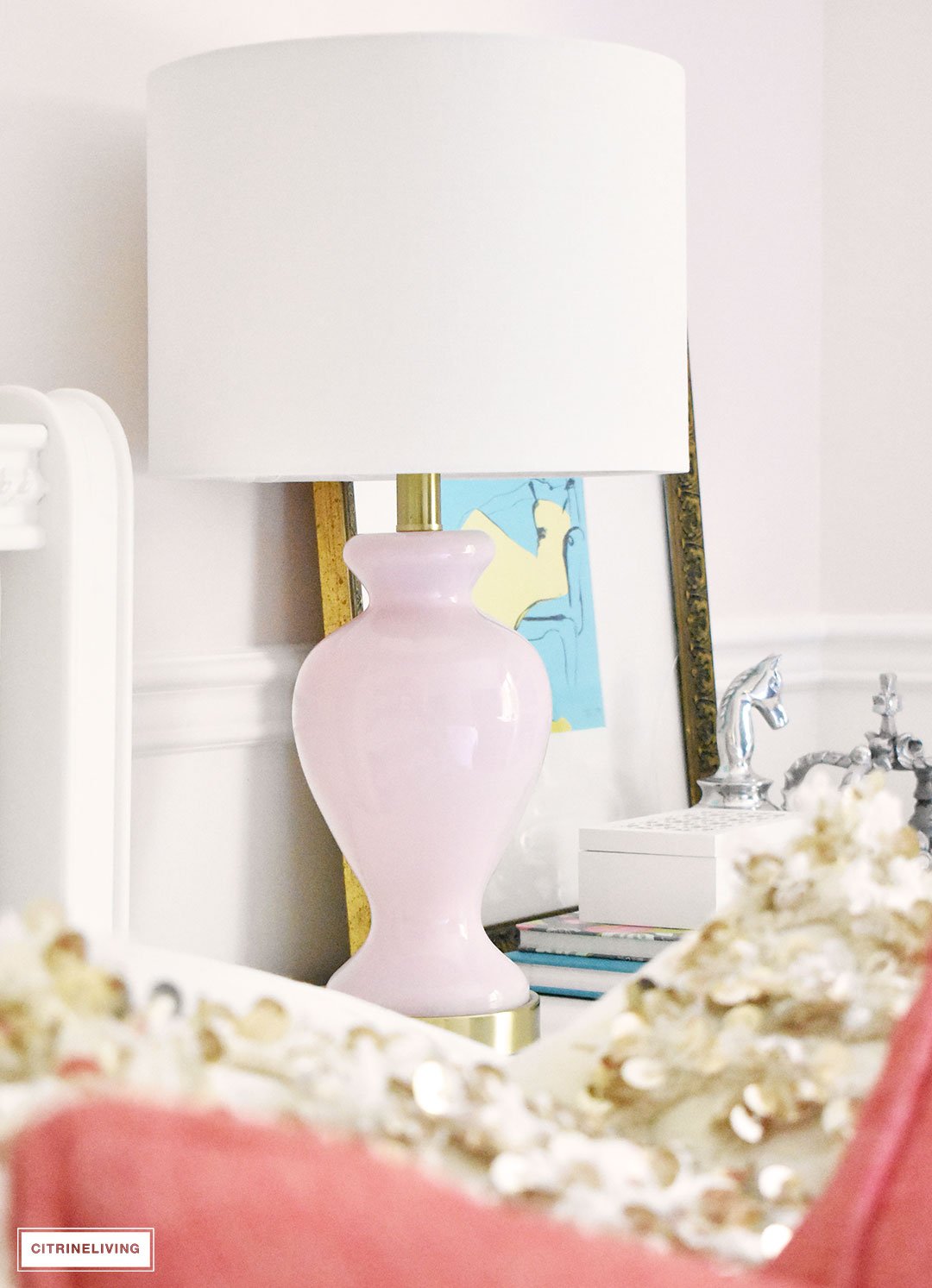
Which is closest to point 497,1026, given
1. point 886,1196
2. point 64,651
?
point 64,651

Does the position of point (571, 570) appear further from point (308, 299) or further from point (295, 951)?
point (308, 299)

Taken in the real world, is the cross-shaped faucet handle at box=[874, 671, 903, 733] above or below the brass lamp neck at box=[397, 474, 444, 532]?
below

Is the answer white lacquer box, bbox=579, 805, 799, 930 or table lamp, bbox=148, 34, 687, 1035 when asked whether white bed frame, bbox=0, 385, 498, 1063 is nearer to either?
table lamp, bbox=148, 34, 687, 1035

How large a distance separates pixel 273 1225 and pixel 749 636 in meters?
1.97

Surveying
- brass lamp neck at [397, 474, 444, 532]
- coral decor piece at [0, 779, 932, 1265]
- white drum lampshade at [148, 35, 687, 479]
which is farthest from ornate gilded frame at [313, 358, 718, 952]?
coral decor piece at [0, 779, 932, 1265]

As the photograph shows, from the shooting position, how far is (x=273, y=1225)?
0.87 feet

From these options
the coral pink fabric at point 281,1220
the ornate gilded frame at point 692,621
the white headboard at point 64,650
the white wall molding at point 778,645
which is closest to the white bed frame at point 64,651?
the white headboard at point 64,650

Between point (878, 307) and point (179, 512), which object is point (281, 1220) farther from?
point (878, 307)

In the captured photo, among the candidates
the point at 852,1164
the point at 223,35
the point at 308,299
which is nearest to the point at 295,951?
the point at 308,299

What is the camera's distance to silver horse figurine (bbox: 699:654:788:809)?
170cm

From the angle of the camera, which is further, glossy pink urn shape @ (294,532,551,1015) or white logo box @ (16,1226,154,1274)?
glossy pink urn shape @ (294,532,551,1015)

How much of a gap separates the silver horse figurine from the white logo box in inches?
57.7

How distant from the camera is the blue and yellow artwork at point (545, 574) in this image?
1.60 m

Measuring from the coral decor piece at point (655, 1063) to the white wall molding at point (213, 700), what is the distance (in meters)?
0.98
